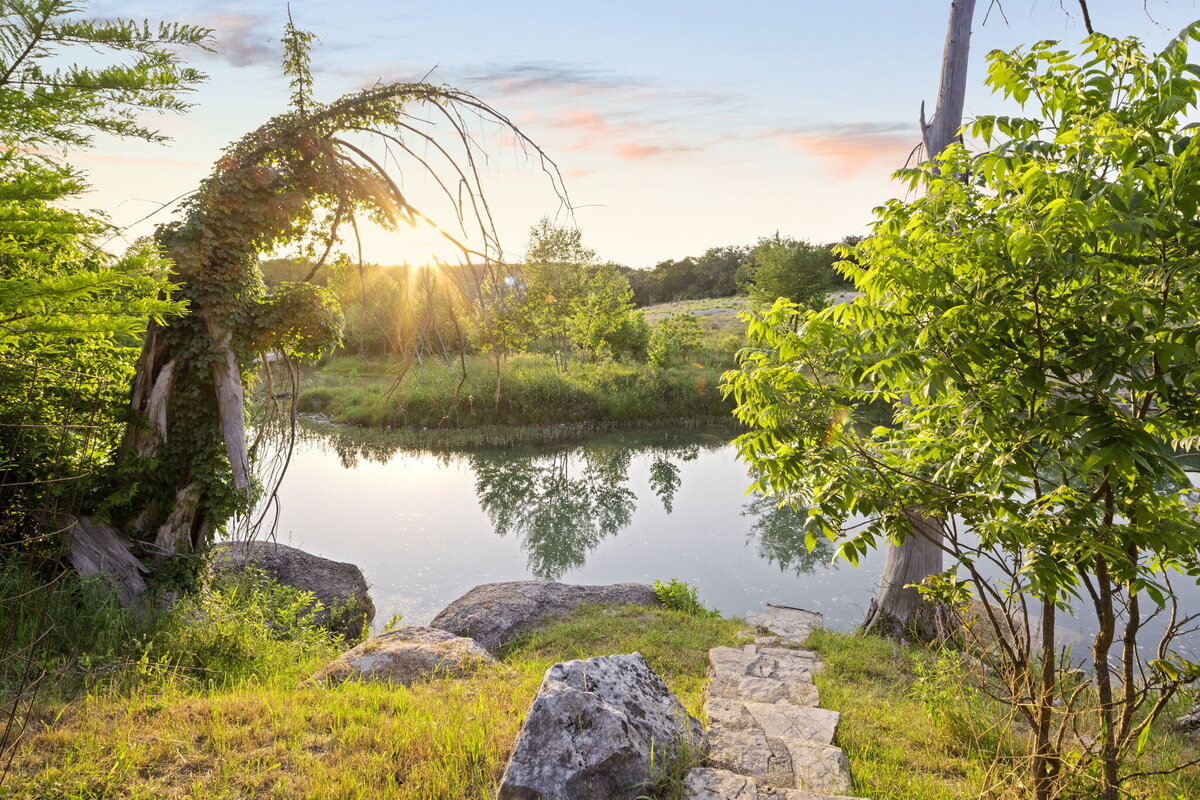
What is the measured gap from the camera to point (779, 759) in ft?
11.8

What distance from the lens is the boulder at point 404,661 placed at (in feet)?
15.9

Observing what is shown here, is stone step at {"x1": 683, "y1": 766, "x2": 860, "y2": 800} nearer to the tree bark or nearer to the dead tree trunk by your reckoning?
the dead tree trunk

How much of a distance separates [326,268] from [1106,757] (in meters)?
8.20

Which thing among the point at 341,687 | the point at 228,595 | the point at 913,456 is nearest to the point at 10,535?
the point at 228,595

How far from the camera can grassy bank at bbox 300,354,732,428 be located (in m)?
22.2

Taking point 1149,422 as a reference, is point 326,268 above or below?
above

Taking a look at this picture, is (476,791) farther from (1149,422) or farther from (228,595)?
(228,595)

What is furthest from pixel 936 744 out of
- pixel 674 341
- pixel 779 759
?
pixel 674 341

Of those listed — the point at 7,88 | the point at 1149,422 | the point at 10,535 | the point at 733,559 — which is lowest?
the point at 733,559

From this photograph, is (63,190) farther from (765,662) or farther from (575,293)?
(575,293)

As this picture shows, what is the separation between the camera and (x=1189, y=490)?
8.11 ft

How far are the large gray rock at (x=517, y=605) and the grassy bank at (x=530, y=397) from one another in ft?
41.7

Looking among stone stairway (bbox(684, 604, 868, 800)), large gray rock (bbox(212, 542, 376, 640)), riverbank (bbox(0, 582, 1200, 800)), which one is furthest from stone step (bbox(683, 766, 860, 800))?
large gray rock (bbox(212, 542, 376, 640))

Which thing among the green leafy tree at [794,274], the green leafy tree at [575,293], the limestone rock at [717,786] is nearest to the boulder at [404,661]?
the limestone rock at [717,786]
